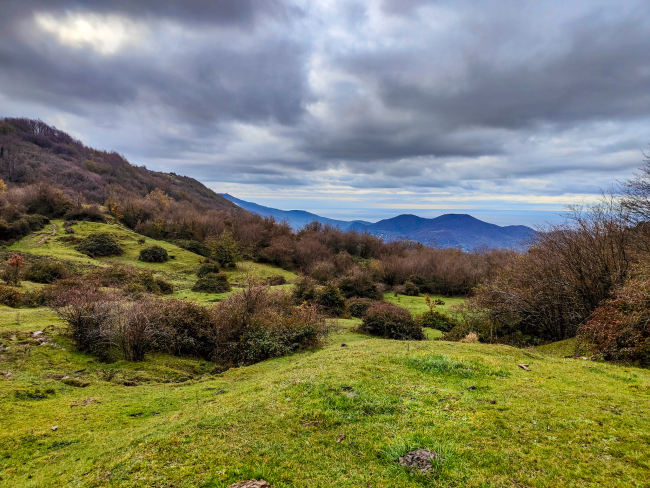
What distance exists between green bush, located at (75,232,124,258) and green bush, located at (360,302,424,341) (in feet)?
109

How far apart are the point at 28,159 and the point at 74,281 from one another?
344 feet

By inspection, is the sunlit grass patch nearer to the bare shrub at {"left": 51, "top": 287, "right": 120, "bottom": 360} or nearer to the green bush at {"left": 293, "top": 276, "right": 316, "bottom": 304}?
the bare shrub at {"left": 51, "top": 287, "right": 120, "bottom": 360}

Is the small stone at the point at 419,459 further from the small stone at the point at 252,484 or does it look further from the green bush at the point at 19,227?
the green bush at the point at 19,227

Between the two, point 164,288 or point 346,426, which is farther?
point 164,288

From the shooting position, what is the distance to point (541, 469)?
381 cm

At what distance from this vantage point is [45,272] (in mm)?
21875

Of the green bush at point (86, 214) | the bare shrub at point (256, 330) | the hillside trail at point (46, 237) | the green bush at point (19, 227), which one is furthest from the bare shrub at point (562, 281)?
the green bush at point (86, 214)

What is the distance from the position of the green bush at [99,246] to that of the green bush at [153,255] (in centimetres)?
360

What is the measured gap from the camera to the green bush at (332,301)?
25.4m

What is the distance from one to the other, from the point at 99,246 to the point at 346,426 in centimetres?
4025

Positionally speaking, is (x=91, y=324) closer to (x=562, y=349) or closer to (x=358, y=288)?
Result: (x=562, y=349)

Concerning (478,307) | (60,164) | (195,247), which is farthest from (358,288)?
(60,164)

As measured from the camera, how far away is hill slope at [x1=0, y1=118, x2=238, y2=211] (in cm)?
7650

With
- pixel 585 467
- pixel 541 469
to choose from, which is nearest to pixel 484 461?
pixel 541 469
